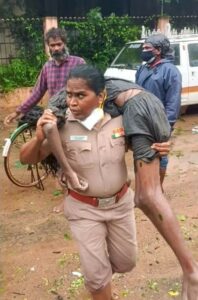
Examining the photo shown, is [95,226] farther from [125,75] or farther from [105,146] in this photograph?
[125,75]

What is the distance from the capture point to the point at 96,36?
11906mm

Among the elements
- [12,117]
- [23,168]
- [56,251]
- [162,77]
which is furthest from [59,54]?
[23,168]

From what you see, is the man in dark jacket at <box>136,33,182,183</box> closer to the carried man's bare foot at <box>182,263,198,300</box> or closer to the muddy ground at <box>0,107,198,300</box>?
the muddy ground at <box>0,107,198,300</box>

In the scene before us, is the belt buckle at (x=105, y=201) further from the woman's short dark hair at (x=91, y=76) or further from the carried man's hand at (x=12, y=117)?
the carried man's hand at (x=12, y=117)

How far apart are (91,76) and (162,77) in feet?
6.62

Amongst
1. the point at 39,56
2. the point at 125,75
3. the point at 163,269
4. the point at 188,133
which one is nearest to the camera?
the point at 163,269

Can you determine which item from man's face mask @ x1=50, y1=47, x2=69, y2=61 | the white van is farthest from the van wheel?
man's face mask @ x1=50, y1=47, x2=69, y2=61

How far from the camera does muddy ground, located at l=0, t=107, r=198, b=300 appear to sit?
3301mm

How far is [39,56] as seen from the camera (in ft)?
36.5

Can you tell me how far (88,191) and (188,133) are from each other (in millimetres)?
6103

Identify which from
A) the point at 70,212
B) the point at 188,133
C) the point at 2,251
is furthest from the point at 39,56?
the point at 70,212

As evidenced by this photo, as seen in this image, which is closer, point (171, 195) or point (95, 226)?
point (95, 226)

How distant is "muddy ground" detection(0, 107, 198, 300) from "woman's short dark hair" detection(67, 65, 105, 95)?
1.63m

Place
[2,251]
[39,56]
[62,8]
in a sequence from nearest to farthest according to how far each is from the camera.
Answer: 1. [2,251]
2. [39,56]
3. [62,8]
